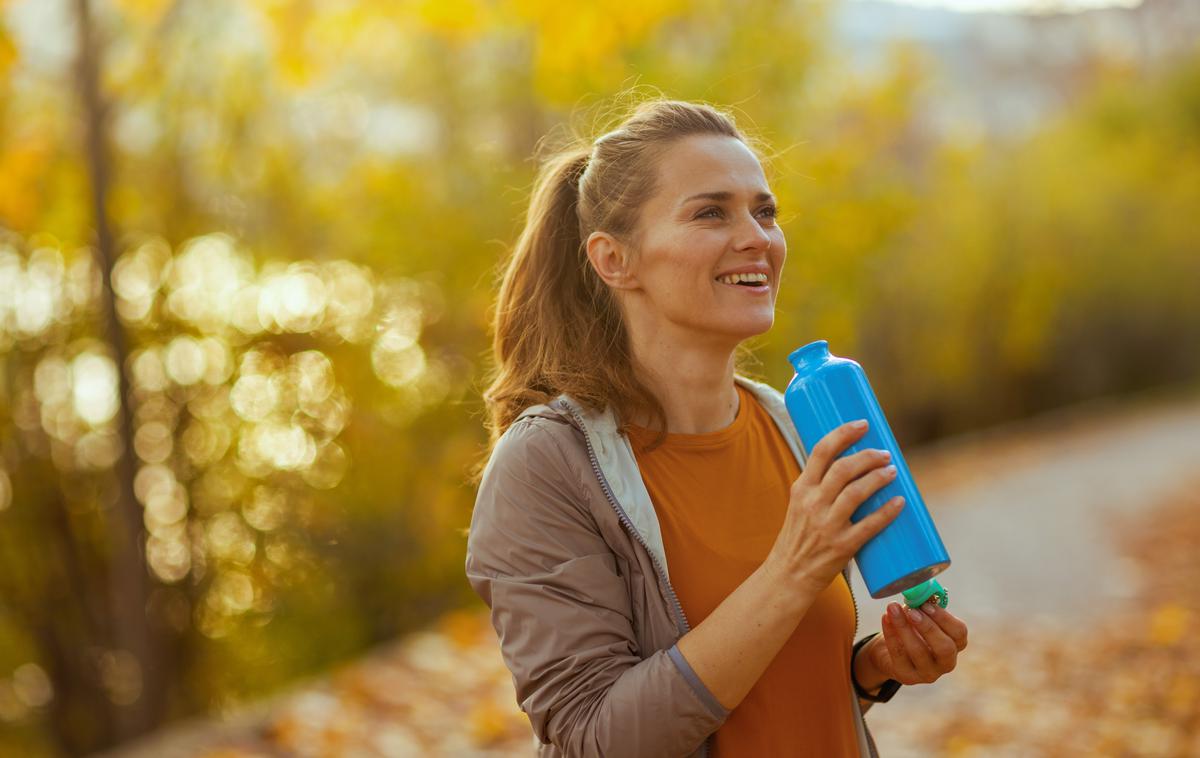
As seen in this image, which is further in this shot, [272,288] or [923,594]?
[272,288]

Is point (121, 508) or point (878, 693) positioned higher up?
point (121, 508)

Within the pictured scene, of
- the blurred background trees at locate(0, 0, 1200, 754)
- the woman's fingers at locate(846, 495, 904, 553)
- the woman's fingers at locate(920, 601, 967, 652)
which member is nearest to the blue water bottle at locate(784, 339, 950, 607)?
the woman's fingers at locate(846, 495, 904, 553)

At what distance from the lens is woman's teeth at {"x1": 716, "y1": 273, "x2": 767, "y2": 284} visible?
188 cm

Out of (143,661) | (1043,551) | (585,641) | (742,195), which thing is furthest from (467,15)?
(1043,551)

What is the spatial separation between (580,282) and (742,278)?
14.0 inches

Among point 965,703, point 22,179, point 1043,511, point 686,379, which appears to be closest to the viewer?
point 686,379

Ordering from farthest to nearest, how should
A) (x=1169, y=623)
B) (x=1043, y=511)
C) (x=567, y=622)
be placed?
(x=1043, y=511)
(x=1169, y=623)
(x=567, y=622)

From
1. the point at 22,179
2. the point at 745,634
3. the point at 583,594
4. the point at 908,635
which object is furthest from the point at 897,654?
the point at 22,179

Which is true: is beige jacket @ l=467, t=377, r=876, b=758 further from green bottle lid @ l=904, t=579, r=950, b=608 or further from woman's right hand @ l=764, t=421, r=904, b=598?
green bottle lid @ l=904, t=579, r=950, b=608

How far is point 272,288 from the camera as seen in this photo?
22.6 feet

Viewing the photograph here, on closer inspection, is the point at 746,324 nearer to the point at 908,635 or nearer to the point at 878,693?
the point at 908,635

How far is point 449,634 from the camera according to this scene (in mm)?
6383

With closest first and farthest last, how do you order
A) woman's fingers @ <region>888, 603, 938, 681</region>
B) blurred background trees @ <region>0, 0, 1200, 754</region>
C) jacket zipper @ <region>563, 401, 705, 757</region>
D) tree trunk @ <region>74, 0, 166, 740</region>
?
jacket zipper @ <region>563, 401, 705, 757</region> → woman's fingers @ <region>888, 603, 938, 681</region> → tree trunk @ <region>74, 0, 166, 740</region> → blurred background trees @ <region>0, 0, 1200, 754</region>

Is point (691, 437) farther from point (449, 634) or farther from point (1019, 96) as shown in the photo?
point (1019, 96)
